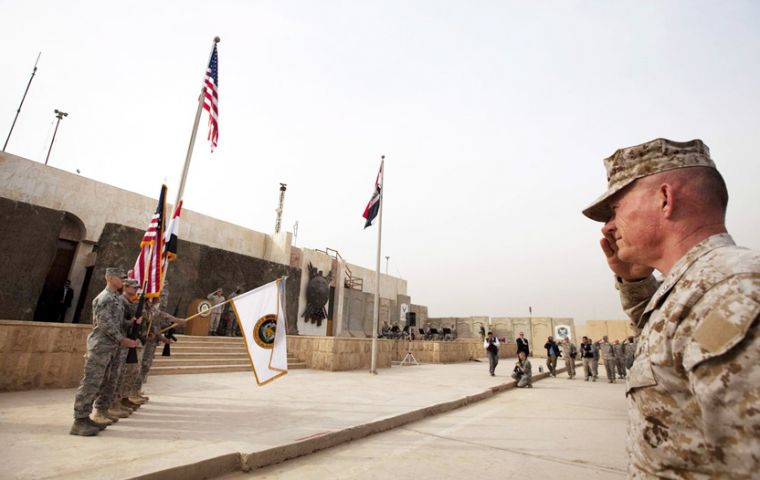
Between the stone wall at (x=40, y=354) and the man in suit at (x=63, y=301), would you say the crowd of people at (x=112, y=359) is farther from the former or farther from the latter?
the man in suit at (x=63, y=301)

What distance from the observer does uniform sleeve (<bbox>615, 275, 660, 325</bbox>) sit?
1878 millimetres

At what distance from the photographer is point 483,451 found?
14.6 ft

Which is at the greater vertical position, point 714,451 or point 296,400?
point 714,451

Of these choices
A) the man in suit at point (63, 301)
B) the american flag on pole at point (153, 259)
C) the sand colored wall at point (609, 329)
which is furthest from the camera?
the sand colored wall at point (609, 329)

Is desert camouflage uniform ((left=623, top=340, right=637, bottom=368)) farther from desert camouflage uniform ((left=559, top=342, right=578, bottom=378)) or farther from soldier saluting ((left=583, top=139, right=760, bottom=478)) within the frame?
soldier saluting ((left=583, top=139, right=760, bottom=478))

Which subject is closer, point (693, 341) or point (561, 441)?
point (693, 341)

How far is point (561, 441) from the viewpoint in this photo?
506 cm

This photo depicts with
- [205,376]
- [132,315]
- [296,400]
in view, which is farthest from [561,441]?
[205,376]

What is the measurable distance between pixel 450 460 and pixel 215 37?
10.0m

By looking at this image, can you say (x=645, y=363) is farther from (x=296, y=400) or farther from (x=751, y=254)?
(x=296, y=400)

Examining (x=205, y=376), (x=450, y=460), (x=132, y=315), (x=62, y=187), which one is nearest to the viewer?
(x=450, y=460)

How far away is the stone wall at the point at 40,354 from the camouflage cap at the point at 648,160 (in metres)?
9.58

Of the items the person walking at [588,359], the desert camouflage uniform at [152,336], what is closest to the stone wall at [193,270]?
the desert camouflage uniform at [152,336]

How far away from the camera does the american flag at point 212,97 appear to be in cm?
823
